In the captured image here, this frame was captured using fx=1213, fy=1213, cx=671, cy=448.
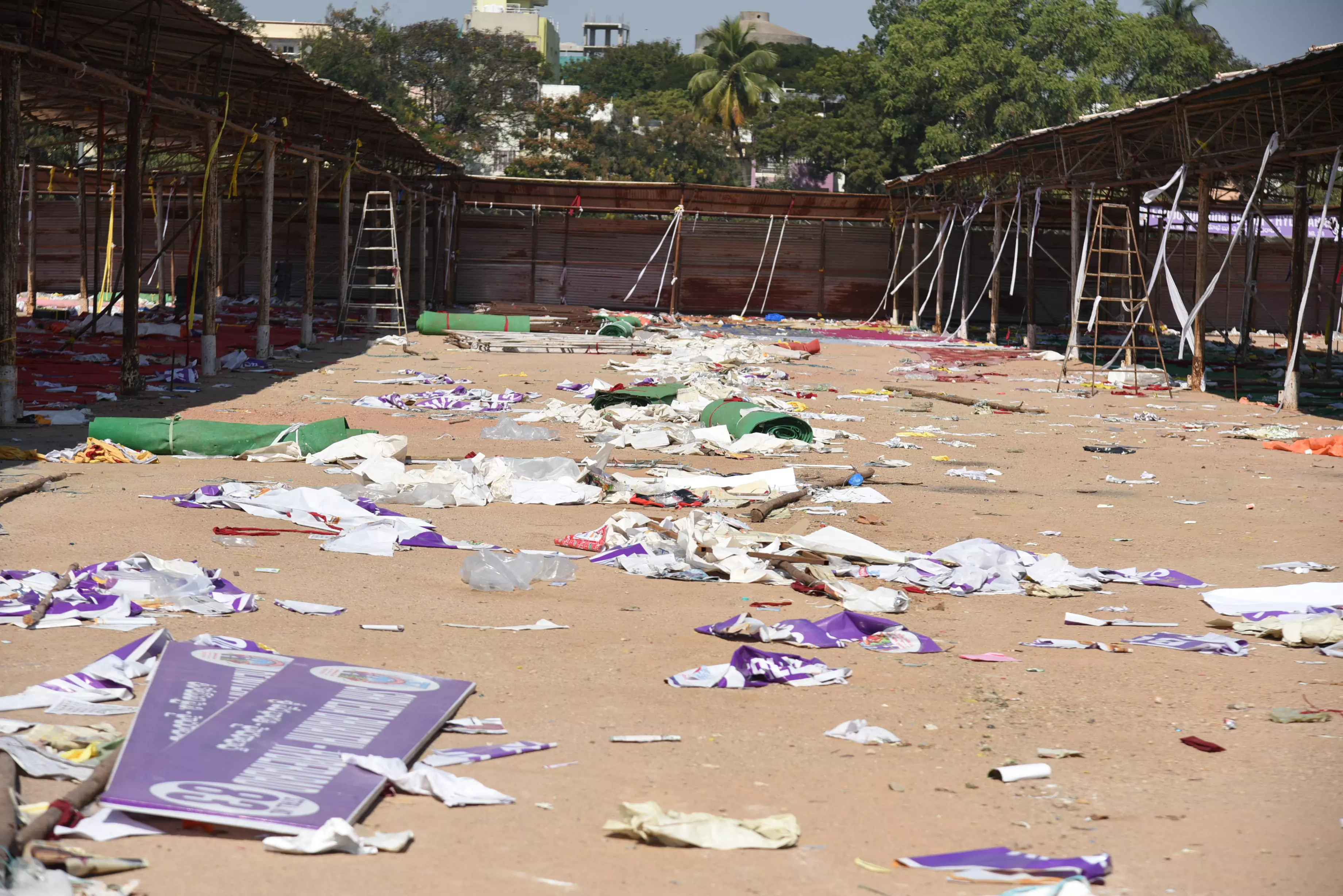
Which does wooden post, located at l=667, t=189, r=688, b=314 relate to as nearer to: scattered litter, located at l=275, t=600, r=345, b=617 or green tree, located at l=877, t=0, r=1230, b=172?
green tree, located at l=877, t=0, r=1230, b=172

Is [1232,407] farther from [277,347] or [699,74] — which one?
[699,74]

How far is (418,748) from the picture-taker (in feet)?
12.5

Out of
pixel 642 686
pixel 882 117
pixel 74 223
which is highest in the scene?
pixel 882 117

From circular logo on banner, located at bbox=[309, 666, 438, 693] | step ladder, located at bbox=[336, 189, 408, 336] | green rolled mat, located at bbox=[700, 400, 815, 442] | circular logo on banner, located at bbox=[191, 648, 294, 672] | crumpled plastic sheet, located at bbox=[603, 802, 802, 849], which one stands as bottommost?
crumpled plastic sheet, located at bbox=[603, 802, 802, 849]

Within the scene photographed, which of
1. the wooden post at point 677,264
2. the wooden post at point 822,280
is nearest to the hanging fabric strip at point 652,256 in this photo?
the wooden post at point 677,264

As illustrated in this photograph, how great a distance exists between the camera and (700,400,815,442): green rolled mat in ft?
37.0

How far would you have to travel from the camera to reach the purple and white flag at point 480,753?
3797mm

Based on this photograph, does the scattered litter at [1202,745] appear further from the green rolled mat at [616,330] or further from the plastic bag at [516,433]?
the green rolled mat at [616,330]

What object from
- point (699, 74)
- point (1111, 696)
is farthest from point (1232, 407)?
point (699, 74)

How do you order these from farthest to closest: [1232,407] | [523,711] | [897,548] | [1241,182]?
1. [1241,182]
2. [1232,407]
3. [897,548]
4. [523,711]

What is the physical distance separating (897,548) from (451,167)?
22946mm

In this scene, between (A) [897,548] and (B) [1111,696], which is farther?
(A) [897,548]

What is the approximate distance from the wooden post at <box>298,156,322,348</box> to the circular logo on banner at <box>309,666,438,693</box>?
53.7ft

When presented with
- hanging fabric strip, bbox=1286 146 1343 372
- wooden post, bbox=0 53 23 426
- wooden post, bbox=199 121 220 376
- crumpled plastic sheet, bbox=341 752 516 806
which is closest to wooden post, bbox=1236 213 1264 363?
hanging fabric strip, bbox=1286 146 1343 372
